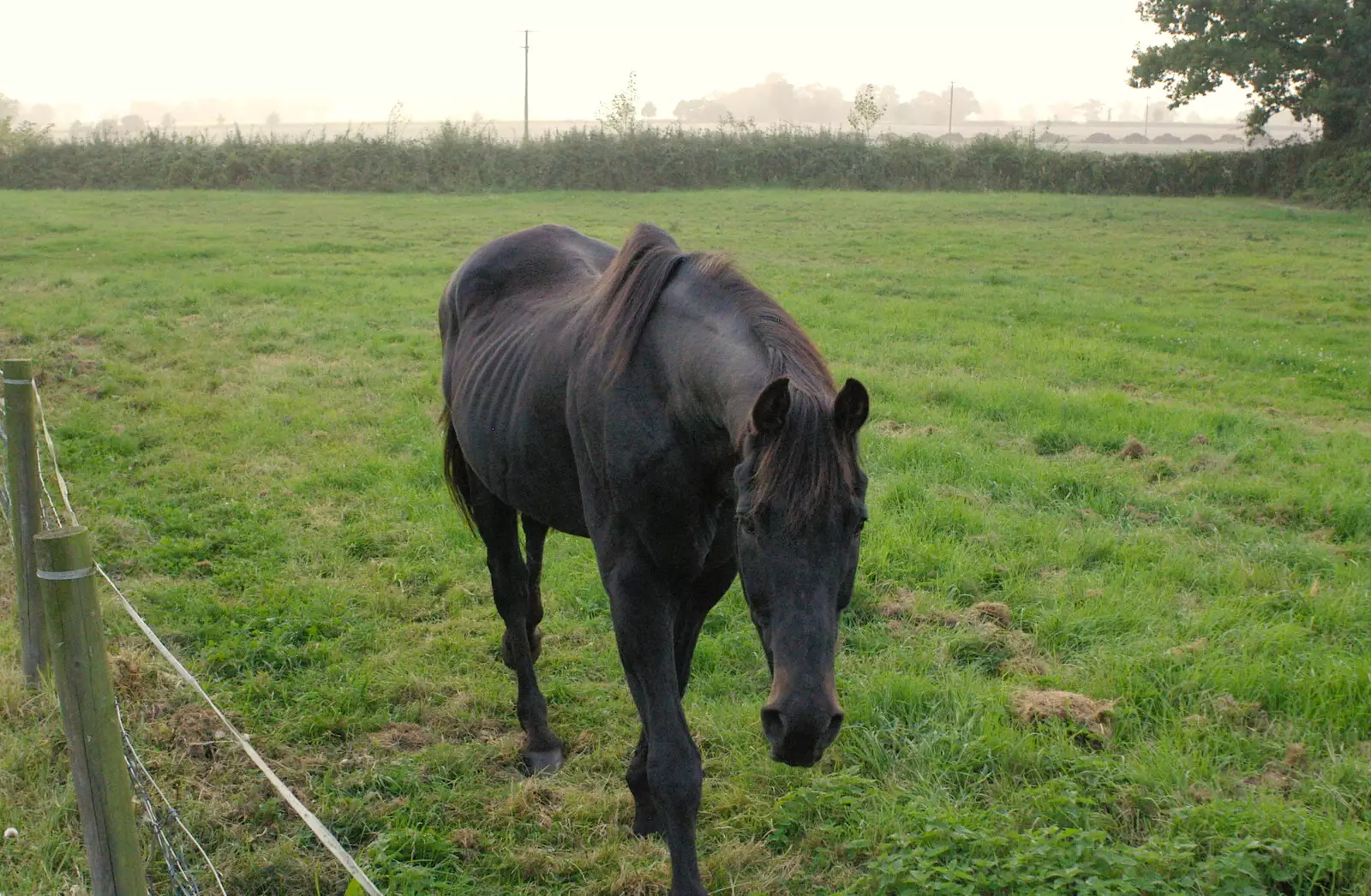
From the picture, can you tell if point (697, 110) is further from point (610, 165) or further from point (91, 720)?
point (91, 720)

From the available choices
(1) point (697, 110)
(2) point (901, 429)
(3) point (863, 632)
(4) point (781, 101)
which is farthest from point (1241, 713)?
(4) point (781, 101)

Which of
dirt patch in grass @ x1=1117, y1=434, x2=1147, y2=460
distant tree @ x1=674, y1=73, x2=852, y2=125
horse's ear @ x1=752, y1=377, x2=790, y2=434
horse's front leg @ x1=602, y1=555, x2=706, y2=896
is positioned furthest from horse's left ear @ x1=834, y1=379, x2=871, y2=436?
distant tree @ x1=674, y1=73, x2=852, y2=125

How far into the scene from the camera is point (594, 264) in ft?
15.3

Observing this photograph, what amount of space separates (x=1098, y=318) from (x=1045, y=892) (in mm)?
10566

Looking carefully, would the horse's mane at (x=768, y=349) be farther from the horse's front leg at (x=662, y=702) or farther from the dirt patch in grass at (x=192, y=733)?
the dirt patch in grass at (x=192, y=733)

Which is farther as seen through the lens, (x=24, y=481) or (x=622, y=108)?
(x=622, y=108)

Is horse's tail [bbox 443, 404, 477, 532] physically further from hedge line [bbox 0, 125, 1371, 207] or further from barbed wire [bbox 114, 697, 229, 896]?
hedge line [bbox 0, 125, 1371, 207]

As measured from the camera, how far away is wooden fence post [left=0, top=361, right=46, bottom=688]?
3867 mm

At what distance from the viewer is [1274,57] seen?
29109mm

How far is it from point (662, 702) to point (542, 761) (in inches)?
44.8

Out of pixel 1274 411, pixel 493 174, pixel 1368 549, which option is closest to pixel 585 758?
pixel 1368 549

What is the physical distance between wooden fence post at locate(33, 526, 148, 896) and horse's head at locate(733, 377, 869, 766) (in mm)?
1403

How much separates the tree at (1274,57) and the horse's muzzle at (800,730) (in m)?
33.3

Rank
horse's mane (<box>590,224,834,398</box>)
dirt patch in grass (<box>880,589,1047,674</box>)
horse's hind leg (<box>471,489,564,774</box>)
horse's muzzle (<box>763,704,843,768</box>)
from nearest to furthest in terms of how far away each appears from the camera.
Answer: horse's muzzle (<box>763,704,843,768</box>)
horse's mane (<box>590,224,834,398</box>)
horse's hind leg (<box>471,489,564,774</box>)
dirt patch in grass (<box>880,589,1047,674</box>)
